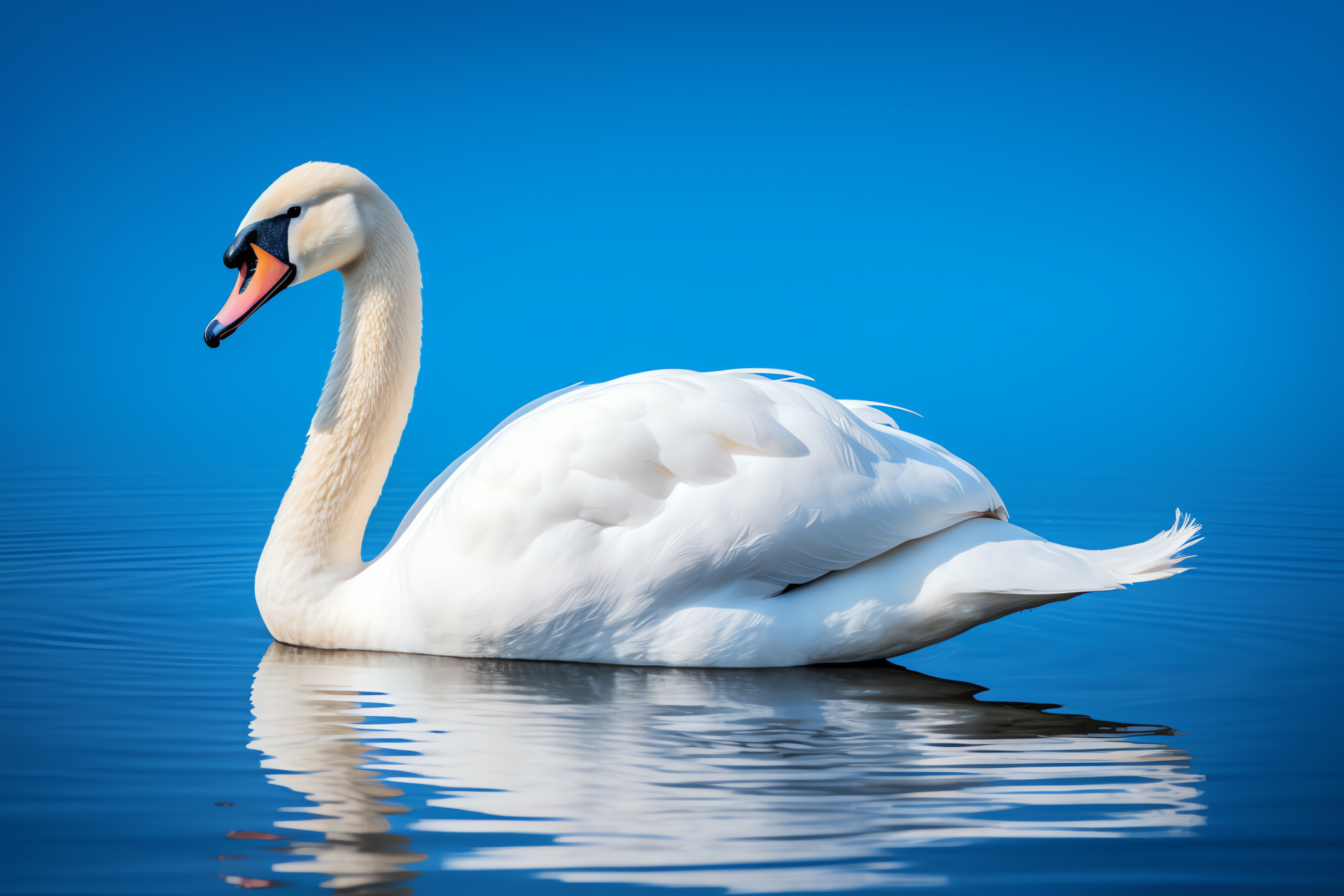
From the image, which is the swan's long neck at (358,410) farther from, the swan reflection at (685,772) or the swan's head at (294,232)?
the swan reflection at (685,772)

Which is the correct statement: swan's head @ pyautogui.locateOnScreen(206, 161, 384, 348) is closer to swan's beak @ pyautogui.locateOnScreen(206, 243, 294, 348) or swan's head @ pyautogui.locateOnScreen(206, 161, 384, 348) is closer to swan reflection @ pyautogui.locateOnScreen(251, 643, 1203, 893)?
swan's beak @ pyautogui.locateOnScreen(206, 243, 294, 348)

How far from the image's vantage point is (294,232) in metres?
5.29

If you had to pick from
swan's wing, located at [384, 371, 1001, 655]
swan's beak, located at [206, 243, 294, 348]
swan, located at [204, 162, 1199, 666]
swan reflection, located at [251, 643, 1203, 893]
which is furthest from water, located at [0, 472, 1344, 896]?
swan's beak, located at [206, 243, 294, 348]

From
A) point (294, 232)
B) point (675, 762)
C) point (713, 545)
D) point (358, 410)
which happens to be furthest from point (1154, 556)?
point (294, 232)

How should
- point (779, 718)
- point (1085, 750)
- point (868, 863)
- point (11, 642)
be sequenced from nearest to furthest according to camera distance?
point (868, 863)
point (1085, 750)
point (779, 718)
point (11, 642)

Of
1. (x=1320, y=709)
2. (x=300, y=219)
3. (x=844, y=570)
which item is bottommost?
(x=1320, y=709)

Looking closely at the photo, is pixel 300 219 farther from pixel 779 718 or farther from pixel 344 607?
pixel 779 718

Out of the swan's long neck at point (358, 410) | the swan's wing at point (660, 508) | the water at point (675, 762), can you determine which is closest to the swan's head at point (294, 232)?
the swan's long neck at point (358, 410)

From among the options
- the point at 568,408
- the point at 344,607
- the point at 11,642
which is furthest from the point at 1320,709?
the point at 11,642

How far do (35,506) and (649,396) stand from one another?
22.4 feet

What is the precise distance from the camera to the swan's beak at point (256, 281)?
5.29 metres

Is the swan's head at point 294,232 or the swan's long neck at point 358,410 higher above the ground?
the swan's head at point 294,232

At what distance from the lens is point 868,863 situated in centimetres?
278

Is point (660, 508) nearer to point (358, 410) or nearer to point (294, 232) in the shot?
point (358, 410)
